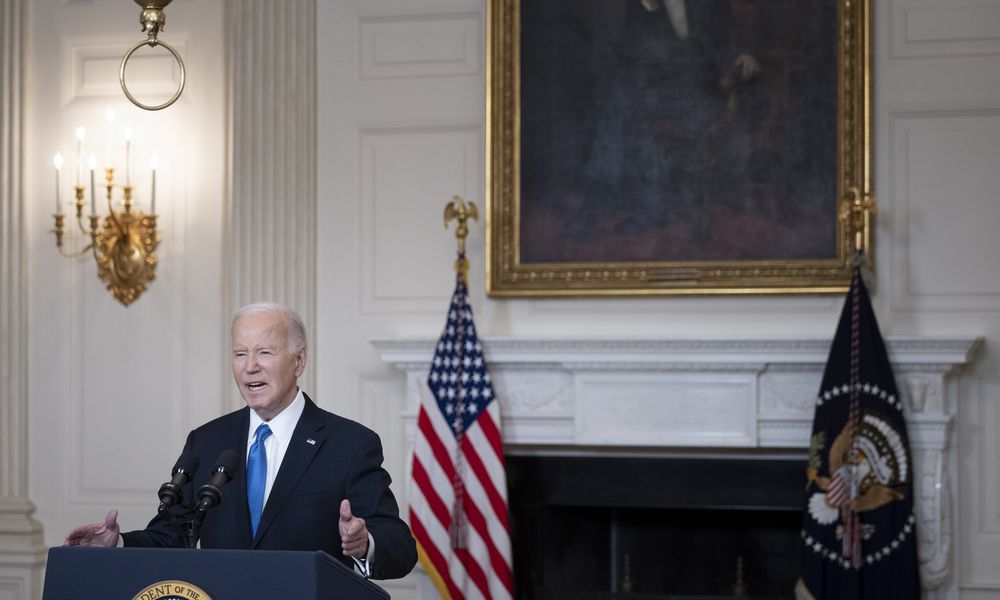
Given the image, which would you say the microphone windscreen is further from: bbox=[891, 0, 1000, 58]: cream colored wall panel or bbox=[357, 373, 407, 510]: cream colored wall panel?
bbox=[891, 0, 1000, 58]: cream colored wall panel

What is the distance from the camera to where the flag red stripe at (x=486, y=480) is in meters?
6.34

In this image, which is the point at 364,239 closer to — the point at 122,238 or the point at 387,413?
the point at 387,413

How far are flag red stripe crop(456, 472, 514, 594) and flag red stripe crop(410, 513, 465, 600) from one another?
0.22m

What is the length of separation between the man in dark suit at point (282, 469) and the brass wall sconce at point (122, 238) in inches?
142

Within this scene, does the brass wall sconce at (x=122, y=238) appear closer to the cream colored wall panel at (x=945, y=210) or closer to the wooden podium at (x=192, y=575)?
the cream colored wall panel at (x=945, y=210)

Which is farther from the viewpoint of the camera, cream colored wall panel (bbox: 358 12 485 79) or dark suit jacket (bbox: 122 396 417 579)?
cream colored wall panel (bbox: 358 12 485 79)

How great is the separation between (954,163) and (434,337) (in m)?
2.81

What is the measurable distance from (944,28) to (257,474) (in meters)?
4.51

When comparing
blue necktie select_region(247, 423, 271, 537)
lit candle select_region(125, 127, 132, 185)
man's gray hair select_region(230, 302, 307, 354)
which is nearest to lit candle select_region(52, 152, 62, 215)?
lit candle select_region(125, 127, 132, 185)

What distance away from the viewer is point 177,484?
2938 millimetres

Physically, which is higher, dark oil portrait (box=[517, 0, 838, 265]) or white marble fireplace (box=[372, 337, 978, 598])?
dark oil portrait (box=[517, 0, 838, 265])

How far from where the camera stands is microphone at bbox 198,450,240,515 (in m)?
2.91

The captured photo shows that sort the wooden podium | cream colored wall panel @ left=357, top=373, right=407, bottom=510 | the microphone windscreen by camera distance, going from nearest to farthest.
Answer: the wooden podium → the microphone windscreen → cream colored wall panel @ left=357, top=373, right=407, bottom=510

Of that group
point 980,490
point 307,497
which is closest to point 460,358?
point 980,490
